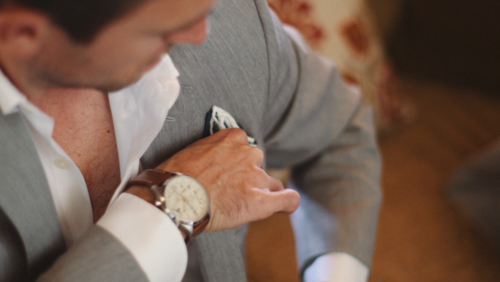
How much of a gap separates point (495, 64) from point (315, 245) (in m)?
1.38

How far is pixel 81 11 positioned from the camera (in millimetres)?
380

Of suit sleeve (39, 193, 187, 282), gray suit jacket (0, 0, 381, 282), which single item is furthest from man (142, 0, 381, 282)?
suit sleeve (39, 193, 187, 282)

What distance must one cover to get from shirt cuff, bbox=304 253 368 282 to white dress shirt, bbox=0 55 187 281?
0.31m

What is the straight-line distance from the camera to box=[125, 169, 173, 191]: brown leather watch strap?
1.67 ft

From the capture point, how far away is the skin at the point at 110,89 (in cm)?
40

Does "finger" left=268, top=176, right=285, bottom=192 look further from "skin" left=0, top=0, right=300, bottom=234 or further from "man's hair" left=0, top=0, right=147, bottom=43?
"man's hair" left=0, top=0, right=147, bottom=43

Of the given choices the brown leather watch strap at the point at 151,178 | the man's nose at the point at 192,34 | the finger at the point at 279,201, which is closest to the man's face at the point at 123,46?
the man's nose at the point at 192,34

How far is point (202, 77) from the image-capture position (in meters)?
0.58

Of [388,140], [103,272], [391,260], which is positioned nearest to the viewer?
[103,272]

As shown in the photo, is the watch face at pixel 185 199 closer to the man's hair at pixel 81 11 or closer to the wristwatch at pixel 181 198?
the wristwatch at pixel 181 198

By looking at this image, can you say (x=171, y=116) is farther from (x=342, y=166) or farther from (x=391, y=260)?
(x=391, y=260)

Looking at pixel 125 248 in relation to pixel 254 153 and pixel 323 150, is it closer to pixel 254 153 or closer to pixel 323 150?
pixel 254 153

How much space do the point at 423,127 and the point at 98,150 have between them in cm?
147

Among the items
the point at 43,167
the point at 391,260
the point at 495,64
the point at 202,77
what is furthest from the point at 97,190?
A: the point at 495,64
